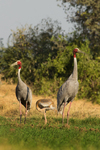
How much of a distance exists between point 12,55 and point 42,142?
17.2 meters

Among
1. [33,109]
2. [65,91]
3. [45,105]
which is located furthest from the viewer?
[33,109]

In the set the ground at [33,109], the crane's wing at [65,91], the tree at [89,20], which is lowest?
the ground at [33,109]

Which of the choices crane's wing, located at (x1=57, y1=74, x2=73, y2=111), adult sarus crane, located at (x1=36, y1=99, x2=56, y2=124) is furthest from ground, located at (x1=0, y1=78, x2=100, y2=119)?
crane's wing, located at (x1=57, y1=74, x2=73, y2=111)

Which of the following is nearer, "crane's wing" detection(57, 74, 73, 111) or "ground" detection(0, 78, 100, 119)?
"crane's wing" detection(57, 74, 73, 111)

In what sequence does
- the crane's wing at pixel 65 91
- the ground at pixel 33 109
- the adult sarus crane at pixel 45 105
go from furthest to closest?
1. the ground at pixel 33 109
2. the adult sarus crane at pixel 45 105
3. the crane's wing at pixel 65 91

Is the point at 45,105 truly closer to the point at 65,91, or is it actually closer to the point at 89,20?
the point at 65,91

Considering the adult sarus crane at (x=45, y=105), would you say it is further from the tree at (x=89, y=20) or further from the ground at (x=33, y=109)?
the tree at (x=89, y=20)

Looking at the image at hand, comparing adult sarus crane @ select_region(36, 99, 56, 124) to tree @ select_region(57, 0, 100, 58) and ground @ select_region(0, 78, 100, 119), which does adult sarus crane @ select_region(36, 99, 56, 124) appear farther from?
tree @ select_region(57, 0, 100, 58)

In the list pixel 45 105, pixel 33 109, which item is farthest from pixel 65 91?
pixel 33 109

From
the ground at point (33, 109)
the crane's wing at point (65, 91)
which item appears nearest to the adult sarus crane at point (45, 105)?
the crane's wing at point (65, 91)

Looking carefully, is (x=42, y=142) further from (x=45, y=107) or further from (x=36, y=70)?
(x=36, y=70)

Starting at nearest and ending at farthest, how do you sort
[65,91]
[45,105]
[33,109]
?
[65,91], [45,105], [33,109]

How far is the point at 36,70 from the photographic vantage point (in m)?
20.1

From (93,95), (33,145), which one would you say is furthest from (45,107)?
(93,95)
